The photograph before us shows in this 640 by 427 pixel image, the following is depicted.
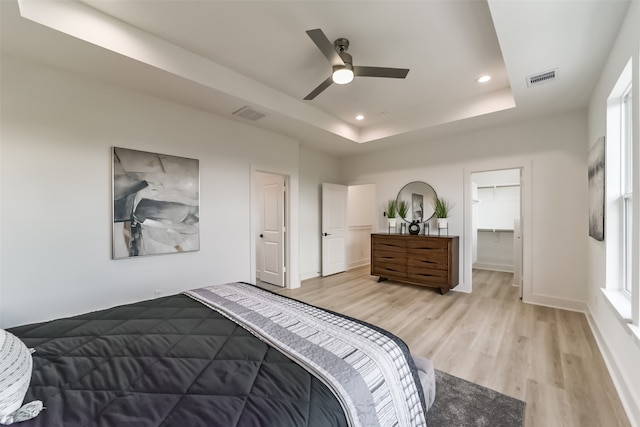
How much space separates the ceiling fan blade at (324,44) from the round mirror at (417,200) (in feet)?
9.73

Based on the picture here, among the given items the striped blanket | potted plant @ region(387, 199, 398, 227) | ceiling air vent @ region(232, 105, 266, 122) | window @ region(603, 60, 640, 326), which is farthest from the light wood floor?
ceiling air vent @ region(232, 105, 266, 122)

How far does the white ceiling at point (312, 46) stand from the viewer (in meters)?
1.91

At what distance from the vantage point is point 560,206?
340 centimetres

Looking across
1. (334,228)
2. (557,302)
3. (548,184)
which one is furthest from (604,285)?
(334,228)

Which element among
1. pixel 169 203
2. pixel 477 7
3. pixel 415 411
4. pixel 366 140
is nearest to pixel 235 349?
pixel 415 411

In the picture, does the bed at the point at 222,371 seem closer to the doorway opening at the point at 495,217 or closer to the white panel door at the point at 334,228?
the white panel door at the point at 334,228

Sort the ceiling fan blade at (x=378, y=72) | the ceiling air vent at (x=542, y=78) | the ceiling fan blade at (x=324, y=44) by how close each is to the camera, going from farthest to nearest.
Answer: the ceiling air vent at (x=542, y=78) → the ceiling fan blade at (x=378, y=72) → the ceiling fan blade at (x=324, y=44)

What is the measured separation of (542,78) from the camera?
2.58 metres

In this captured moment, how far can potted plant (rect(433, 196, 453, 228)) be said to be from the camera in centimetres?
426

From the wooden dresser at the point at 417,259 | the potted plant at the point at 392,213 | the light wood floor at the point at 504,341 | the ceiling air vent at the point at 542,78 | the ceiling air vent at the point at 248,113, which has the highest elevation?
the ceiling air vent at the point at 542,78

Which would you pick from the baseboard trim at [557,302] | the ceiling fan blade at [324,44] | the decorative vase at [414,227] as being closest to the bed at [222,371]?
the ceiling fan blade at [324,44]

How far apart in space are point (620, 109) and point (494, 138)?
69.0 inches

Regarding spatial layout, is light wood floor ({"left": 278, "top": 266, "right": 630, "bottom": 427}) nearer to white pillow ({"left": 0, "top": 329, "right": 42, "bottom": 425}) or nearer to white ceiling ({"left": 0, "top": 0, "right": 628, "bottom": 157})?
white pillow ({"left": 0, "top": 329, "right": 42, "bottom": 425})

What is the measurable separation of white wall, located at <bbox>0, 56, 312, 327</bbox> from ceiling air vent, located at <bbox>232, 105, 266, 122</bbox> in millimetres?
420
